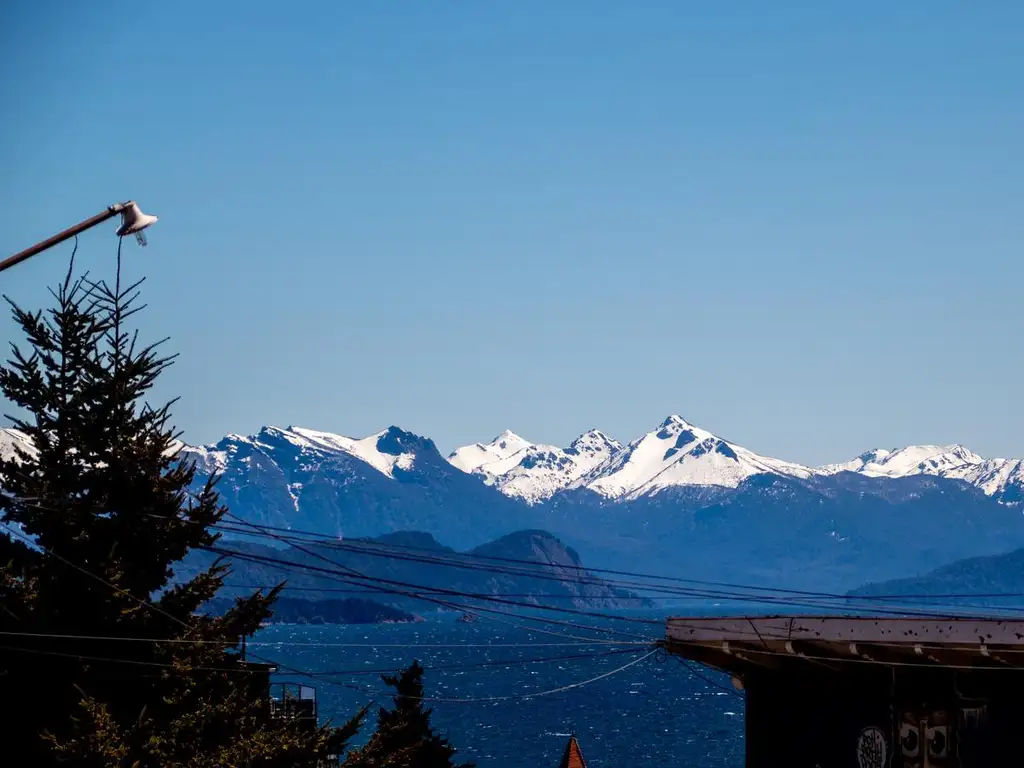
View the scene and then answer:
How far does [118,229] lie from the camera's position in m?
19.2

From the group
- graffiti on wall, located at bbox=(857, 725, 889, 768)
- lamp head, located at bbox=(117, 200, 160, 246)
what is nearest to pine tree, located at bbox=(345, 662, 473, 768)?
graffiti on wall, located at bbox=(857, 725, 889, 768)

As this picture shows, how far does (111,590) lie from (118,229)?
12618mm

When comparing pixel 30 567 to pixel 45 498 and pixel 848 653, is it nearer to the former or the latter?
pixel 45 498

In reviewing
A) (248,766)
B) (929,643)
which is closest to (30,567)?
(248,766)

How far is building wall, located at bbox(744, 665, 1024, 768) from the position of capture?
797 inches

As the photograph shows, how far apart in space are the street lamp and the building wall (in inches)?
457

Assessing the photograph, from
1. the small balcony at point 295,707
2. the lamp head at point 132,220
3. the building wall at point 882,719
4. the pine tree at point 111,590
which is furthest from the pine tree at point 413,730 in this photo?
the lamp head at point 132,220

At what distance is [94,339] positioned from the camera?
3212cm

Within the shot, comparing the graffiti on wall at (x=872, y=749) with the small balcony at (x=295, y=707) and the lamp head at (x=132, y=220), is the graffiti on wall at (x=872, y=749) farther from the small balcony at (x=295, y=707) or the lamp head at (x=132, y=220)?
the small balcony at (x=295, y=707)

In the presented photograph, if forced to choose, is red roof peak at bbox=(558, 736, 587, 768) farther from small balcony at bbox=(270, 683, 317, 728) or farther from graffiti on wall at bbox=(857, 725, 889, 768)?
graffiti on wall at bbox=(857, 725, 889, 768)

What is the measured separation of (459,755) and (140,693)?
439ft

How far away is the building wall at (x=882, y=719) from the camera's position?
20.2m

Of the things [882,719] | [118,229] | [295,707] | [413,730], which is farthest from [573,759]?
[118,229]

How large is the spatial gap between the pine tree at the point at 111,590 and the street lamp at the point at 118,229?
419 inches
